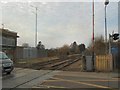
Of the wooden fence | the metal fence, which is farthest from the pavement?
the metal fence

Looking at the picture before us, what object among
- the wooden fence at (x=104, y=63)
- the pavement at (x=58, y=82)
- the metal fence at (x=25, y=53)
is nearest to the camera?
the pavement at (x=58, y=82)

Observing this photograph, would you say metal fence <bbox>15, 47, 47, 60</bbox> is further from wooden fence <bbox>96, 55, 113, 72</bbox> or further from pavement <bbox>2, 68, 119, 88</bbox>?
pavement <bbox>2, 68, 119, 88</bbox>

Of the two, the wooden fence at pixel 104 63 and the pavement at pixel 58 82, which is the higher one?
the wooden fence at pixel 104 63

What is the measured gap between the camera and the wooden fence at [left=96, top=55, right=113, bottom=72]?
24.3 meters

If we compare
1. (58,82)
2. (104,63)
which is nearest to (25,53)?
(104,63)

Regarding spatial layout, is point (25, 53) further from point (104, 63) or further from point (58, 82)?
point (58, 82)

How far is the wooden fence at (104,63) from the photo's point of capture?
79.7 feet

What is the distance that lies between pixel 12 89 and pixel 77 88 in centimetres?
289

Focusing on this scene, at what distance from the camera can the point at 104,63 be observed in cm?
2462

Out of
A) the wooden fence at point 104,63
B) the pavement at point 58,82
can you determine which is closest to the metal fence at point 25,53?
the wooden fence at point 104,63

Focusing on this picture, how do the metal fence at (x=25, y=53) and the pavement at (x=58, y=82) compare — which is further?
the metal fence at (x=25, y=53)

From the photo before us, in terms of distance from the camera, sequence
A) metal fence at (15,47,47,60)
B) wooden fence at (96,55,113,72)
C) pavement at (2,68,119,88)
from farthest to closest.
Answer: metal fence at (15,47,47,60) → wooden fence at (96,55,113,72) → pavement at (2,68,119,88)

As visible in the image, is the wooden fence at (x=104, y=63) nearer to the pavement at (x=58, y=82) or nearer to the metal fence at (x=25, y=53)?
the pavement at (x=58, y=82)

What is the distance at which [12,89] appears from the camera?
41.4 feet
